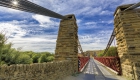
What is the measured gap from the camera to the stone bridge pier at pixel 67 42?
5980mm

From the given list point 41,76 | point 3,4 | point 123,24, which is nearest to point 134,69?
point 123,24

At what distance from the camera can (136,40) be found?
470cm

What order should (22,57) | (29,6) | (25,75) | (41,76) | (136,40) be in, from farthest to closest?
(22,57)
(136,40)
(29,6)
(41,76)
(25,75)

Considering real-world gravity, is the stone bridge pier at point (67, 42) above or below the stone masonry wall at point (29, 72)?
above

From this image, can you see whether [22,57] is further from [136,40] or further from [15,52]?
[136,40]

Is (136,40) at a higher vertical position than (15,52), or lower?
higher

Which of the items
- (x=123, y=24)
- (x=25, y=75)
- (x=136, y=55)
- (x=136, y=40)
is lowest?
(x=25, y=75)

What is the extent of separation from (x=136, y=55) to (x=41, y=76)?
14.8ft

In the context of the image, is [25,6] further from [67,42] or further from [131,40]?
[131,40]

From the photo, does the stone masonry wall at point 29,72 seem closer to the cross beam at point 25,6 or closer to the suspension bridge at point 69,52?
the suspension bridge at point 69,52

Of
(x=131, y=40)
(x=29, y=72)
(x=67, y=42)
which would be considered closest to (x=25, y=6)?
(x=29, y=72)

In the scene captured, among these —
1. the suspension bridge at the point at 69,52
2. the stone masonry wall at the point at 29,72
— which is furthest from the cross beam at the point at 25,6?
the stone masonry wall at the point at 29,72

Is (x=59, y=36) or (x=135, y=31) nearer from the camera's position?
(x=135, y=31)

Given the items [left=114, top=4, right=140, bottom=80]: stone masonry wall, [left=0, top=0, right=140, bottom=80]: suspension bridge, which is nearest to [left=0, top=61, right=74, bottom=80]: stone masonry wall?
[left=0, top=0, right=140, bottom=80]: suspension bridge
